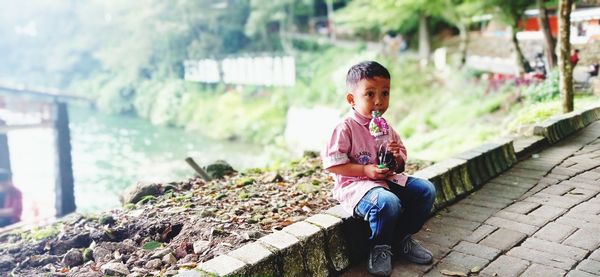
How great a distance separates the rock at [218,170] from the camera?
6209 millimetres

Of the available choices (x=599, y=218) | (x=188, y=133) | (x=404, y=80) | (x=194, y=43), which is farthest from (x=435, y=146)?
(x=194, y=43)

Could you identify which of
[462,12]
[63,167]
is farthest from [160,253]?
[462,12]

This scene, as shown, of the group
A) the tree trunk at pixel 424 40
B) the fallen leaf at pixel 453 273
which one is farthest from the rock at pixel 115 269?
the tree trunk at pixel 424 40

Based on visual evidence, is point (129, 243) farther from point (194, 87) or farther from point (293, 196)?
point (194, 87)

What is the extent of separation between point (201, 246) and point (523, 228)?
8.66 feet

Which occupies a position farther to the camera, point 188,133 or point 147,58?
point 147,58

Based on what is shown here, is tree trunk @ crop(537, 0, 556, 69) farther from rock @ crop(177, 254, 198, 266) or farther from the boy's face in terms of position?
rock @ crop(177, 254, 198, 266)

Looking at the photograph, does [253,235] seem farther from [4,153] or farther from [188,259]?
[4,153]

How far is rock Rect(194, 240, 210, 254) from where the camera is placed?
3.33 meters

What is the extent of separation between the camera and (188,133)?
30688mm

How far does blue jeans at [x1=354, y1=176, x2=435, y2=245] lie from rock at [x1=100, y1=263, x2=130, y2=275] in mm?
1732

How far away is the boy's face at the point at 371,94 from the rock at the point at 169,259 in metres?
1.75

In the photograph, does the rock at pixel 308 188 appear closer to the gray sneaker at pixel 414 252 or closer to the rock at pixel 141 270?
the gray sneaker at pixel 414 252

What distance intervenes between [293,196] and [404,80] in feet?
63.7
